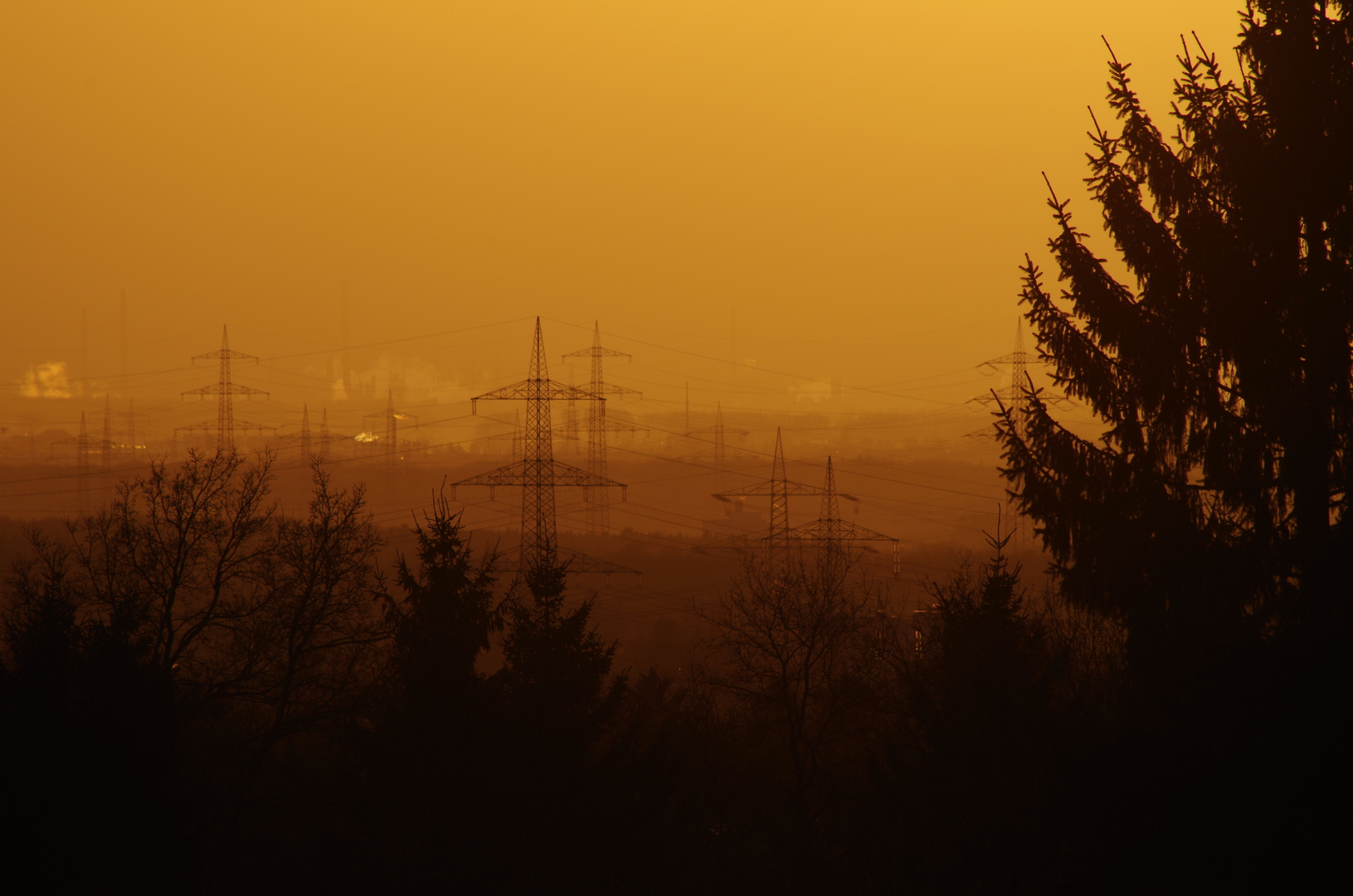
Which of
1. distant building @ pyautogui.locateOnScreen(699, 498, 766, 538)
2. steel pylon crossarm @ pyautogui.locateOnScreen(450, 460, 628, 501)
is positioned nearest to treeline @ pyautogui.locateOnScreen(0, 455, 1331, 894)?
steel pylon crossarm @ pyautogui.locateOnScreen(450, 460, 628, 501)

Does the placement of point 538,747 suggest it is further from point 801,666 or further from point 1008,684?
point 801,666

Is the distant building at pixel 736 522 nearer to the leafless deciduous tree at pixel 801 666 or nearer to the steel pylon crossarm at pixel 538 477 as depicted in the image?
the steel pylon crossarm at pixel 538 477

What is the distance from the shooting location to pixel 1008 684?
11758 millimetres

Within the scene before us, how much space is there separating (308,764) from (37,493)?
298 feet

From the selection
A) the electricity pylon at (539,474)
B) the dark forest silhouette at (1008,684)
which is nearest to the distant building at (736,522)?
the electricity pylon at (539,474)

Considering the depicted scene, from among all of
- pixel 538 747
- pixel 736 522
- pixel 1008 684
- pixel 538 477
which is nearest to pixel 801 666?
pixel 538 747

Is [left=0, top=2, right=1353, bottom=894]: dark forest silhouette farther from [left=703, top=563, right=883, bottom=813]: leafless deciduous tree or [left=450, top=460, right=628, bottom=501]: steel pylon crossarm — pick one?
[left=450, top=460, right=628, bottom=501]: steel pylon crossarm

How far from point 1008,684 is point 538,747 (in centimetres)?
782

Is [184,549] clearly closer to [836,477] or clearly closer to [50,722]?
[50,722]

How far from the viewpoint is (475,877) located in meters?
12.1

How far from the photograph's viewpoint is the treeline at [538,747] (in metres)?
8.38

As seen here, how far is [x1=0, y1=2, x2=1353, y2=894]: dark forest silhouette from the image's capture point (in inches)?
331

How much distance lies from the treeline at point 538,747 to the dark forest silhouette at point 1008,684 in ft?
0.16

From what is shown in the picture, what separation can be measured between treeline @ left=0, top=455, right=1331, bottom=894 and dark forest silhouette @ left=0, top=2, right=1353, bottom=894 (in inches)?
1.9
